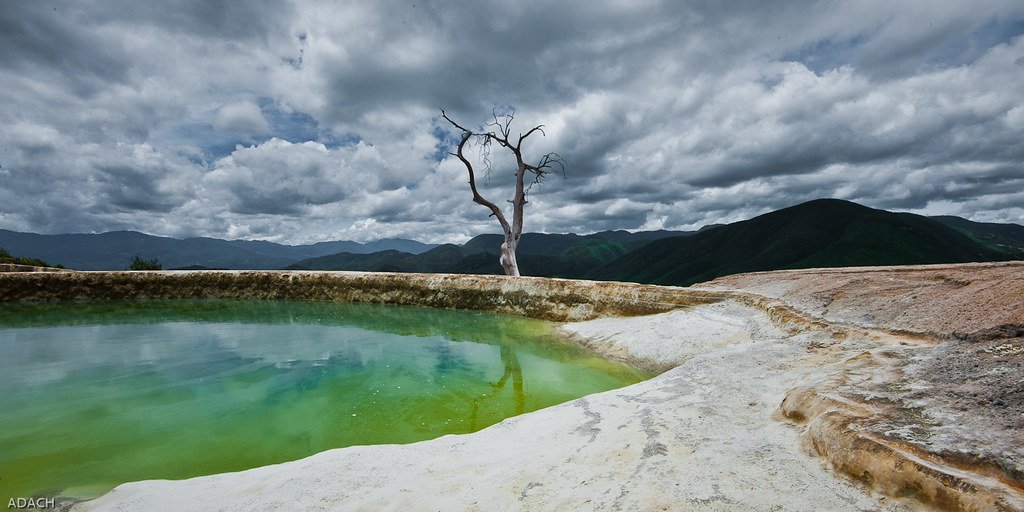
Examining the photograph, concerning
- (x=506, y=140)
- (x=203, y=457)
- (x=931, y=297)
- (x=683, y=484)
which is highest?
(x=506, y=140)

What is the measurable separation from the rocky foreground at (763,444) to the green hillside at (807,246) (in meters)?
110

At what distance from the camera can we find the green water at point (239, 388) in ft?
15.0

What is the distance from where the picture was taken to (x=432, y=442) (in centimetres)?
425

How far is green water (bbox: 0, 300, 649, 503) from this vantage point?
4.56 m

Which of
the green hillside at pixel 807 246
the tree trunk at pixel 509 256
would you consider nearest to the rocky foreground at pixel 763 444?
the tree trunk at pixel 509 256

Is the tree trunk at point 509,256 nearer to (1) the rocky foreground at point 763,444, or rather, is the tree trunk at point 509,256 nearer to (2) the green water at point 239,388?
(2) the green water at point 239,388

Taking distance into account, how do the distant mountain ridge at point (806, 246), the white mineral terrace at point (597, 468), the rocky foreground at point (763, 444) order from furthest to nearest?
the distant mountain ridge at point (806, 246) → the white mineral terrace at point (597, 468) → the rocky foreground at point (763, 444)

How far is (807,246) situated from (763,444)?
5433 inches

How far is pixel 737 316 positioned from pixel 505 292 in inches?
318

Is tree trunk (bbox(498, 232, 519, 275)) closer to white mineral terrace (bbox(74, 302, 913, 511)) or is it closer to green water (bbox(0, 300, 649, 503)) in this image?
green water (bbox(0, 300, 649, 503))

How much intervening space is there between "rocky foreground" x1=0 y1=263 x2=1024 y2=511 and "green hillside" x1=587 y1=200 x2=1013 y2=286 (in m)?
110

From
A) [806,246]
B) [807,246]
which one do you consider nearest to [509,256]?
[806,246]

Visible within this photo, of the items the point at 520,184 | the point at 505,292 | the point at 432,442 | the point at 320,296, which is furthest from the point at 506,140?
the point at 432,442

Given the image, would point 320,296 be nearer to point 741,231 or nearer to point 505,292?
point 505,292
